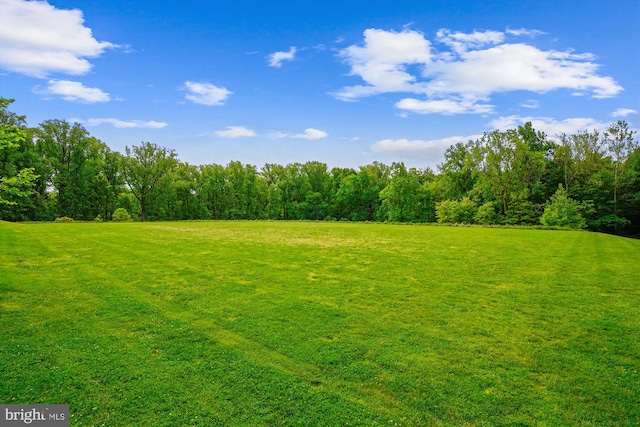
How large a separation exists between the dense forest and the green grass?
3750 centimetres

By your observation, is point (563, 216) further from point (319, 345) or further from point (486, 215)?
point (319, 345)

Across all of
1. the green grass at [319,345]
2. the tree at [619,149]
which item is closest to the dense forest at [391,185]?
the tree at [619,149]

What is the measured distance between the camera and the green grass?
15.7 ft

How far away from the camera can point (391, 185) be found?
6488 centimetres

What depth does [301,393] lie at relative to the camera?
16.7 feet

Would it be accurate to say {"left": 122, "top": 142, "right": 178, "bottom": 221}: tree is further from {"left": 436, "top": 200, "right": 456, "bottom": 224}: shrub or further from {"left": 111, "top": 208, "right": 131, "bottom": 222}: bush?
{"left": 436, "top": 200, "right": 456, "bottom": 224}: shrub

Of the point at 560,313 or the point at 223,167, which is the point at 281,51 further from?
the point at 223,167

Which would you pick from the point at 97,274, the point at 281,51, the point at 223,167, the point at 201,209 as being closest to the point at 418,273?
the point at 97,274

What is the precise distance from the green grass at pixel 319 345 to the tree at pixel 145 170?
50.0 metres

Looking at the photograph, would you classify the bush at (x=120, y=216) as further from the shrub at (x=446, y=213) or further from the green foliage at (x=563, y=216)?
the green foliage at (x=563, y=216)

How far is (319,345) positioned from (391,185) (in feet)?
199

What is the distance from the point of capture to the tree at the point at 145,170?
189 feet

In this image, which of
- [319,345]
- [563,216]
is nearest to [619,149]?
[563,216]

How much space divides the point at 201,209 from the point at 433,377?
6741 cm
